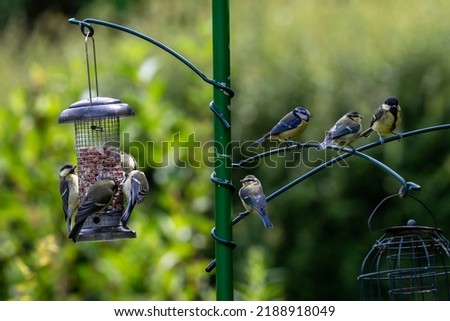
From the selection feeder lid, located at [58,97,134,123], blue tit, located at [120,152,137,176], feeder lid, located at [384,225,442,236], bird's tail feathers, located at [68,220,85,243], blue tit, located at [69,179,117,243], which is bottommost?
bird's tail feathers, located at [68,220,85,243]

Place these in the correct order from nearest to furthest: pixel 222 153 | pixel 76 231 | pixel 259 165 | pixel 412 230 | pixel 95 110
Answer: pixel 222 153
pixel 412 230
pixel 95 110
pixel 76 231
pixel 259 165

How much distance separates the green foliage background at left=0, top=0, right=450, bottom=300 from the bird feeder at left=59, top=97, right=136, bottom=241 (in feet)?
4.43

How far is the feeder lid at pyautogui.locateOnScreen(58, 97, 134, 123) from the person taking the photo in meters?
4.22

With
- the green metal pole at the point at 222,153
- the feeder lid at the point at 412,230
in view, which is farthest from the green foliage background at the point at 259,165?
the green metal pole at the point at 222,153

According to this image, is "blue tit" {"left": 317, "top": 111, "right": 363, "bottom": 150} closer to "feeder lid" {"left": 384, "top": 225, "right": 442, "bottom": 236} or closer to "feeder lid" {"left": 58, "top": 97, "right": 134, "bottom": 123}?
"feeder lid" {"left": 384, "top": 225, "right": 442, "bottom": 236}

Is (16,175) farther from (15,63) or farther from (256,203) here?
(15,63)

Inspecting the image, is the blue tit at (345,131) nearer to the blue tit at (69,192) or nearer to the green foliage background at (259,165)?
the blue tit at (69,192)

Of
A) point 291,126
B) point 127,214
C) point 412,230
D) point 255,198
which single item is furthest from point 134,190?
point 412,230

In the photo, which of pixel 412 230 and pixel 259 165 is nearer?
pixel 412 230

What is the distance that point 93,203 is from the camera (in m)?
4.38

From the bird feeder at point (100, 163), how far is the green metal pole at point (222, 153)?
0.80 metres

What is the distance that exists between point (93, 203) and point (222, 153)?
3.48 ft

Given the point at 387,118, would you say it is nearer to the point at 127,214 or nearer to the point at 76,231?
the point at 127,214

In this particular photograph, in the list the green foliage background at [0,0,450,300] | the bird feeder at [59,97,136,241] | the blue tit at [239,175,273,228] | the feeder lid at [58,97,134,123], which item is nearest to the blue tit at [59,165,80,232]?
the bird feeder at [59,97,136,241]
